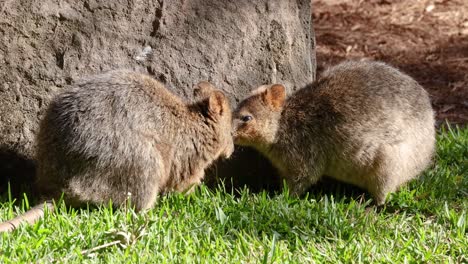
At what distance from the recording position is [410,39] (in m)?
10.3

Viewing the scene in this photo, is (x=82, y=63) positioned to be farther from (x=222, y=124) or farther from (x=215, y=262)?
(x=215, y=262)

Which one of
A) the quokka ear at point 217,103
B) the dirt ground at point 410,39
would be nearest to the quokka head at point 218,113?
the quokka ear at point 217,103

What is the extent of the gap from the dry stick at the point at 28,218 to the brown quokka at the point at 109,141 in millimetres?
164

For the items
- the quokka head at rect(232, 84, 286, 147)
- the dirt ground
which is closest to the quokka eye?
the quokka head at rect(232, 84, 286, 147)

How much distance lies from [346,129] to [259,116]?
68cm

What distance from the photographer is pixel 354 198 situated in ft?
20.9

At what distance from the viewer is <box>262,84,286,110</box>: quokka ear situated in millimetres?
6238

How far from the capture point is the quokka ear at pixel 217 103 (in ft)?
19.5

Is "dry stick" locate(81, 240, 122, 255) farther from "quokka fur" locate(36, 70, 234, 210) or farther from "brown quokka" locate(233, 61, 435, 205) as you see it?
"brown quokka" locate(233, 61, 435, 205)

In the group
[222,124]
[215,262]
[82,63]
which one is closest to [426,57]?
[222,124]

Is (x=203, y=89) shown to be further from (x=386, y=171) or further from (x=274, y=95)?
(x=386, y=171)

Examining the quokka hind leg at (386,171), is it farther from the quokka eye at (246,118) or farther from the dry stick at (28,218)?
the dry stick at (28,218)

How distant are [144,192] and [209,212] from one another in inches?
19.0

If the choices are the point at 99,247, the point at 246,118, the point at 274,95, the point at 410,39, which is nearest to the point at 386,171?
the point at 274,95
